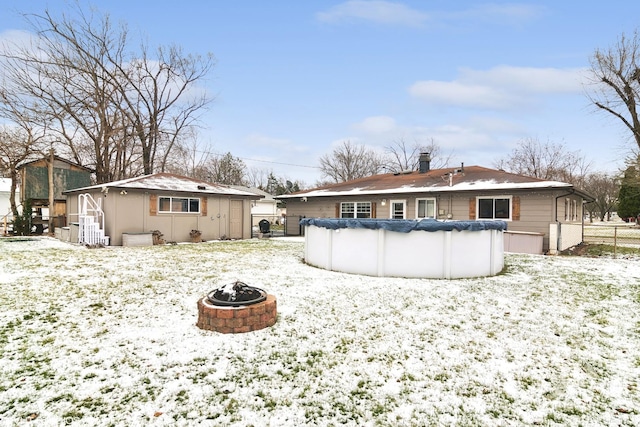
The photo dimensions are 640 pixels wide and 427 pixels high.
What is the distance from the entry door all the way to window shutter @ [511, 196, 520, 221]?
12205 millimetres

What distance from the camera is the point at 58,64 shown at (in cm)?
1839

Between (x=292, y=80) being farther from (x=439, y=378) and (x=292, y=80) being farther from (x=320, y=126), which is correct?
(x=439, y=378)

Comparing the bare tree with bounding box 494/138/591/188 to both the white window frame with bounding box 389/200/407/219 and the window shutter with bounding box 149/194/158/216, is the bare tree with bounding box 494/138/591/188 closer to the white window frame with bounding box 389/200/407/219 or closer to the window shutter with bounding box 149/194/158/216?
the white window frame with bounding box 389/200/407/219

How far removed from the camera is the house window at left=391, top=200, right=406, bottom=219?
50.7 ft

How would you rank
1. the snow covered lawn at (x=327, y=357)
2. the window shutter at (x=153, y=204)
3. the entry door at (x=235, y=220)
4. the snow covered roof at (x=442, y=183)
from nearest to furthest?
1. the snow covered lawn at (x=327, y=357)
2. the snow covered roof at (x=442, y=183)
3. the window shutter at (x=153, y=204)
4. the entry door at (x=235, y=220)

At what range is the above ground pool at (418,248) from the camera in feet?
22.5

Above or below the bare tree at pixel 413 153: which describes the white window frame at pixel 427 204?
below

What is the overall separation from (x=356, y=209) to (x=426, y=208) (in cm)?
364

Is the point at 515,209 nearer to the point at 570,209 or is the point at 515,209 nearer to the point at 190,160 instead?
the point at 570,209

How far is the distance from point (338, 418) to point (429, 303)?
3.10 m

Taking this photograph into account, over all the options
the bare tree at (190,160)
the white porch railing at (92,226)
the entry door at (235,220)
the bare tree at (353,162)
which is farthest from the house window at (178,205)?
the bare tree at (353,162)

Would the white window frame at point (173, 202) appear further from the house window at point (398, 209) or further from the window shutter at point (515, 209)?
the window shutter at point (515, 209)

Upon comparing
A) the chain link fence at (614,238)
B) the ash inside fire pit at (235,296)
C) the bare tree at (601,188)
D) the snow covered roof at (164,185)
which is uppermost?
the bare tree at (601,188)

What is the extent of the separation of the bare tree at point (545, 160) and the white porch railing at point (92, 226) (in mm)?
36870
